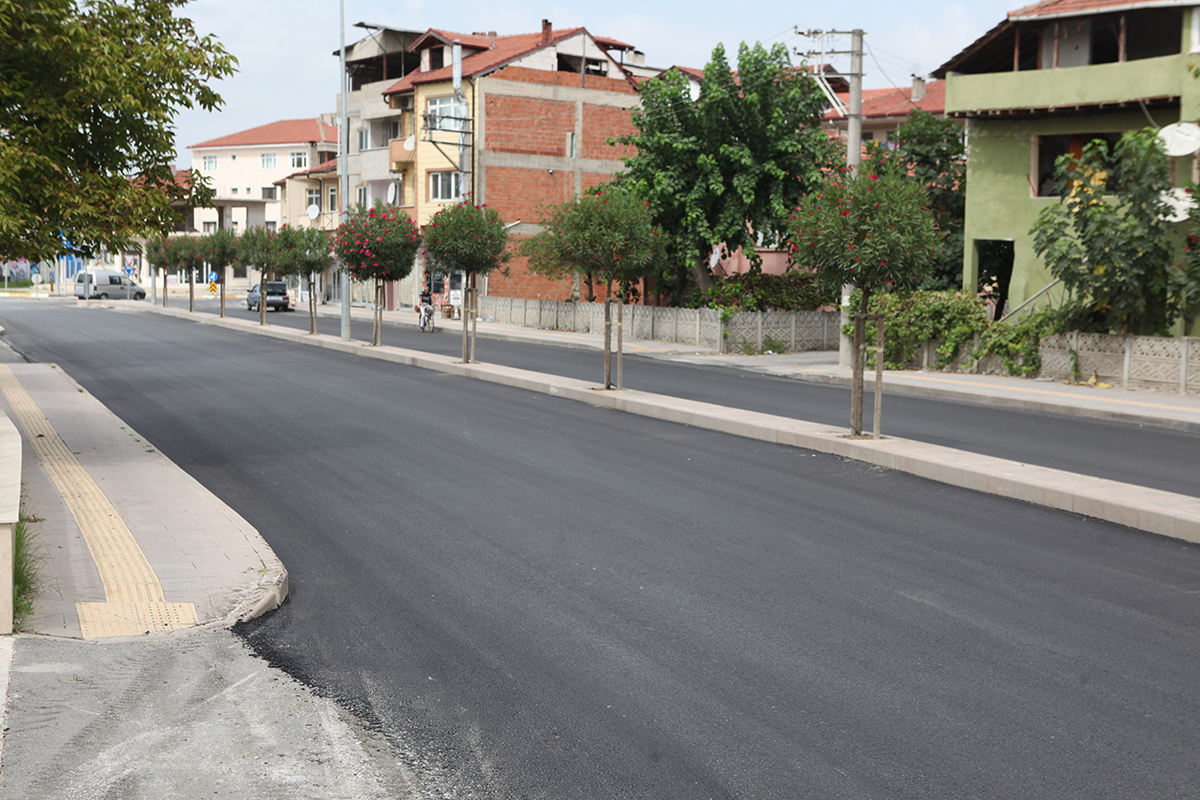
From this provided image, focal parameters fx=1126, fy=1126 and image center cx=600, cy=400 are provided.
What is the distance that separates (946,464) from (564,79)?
4850 cm

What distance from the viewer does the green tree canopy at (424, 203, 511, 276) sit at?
3412 centimetres

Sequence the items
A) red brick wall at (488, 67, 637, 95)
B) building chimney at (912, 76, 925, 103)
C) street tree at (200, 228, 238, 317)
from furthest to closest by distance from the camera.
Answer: building chimney at (912, 76, 925, 103), street tree at (200, 228, 238, 317), red brick wall at (488, 67, 637, 95)

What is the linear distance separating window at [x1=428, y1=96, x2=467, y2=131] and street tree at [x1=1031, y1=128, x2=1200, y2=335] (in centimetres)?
3621

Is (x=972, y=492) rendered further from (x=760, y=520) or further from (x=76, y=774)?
(x=76, y=774)

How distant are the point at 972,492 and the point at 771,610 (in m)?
5.04

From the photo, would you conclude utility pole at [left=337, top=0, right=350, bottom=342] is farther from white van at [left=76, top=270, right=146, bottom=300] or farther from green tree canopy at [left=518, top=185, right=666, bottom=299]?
white van at [left=76, top=270, right=146, bottom=300]

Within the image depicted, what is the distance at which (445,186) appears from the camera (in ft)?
190

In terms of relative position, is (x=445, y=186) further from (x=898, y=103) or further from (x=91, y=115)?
(x=91, y=115)

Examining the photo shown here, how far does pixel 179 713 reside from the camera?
17.2 ft

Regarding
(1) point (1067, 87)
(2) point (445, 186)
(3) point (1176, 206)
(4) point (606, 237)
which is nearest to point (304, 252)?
(2) point (445, 186)

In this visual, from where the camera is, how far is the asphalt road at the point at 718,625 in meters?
4.80

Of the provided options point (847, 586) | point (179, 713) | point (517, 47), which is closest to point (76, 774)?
point (179, 713)

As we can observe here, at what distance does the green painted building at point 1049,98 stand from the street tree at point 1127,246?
3588 millimetres

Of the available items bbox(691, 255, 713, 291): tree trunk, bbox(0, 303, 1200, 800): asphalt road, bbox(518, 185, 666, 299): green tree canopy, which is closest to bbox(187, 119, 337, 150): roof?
bbox(691, 255, 713, 291): tree trunk
